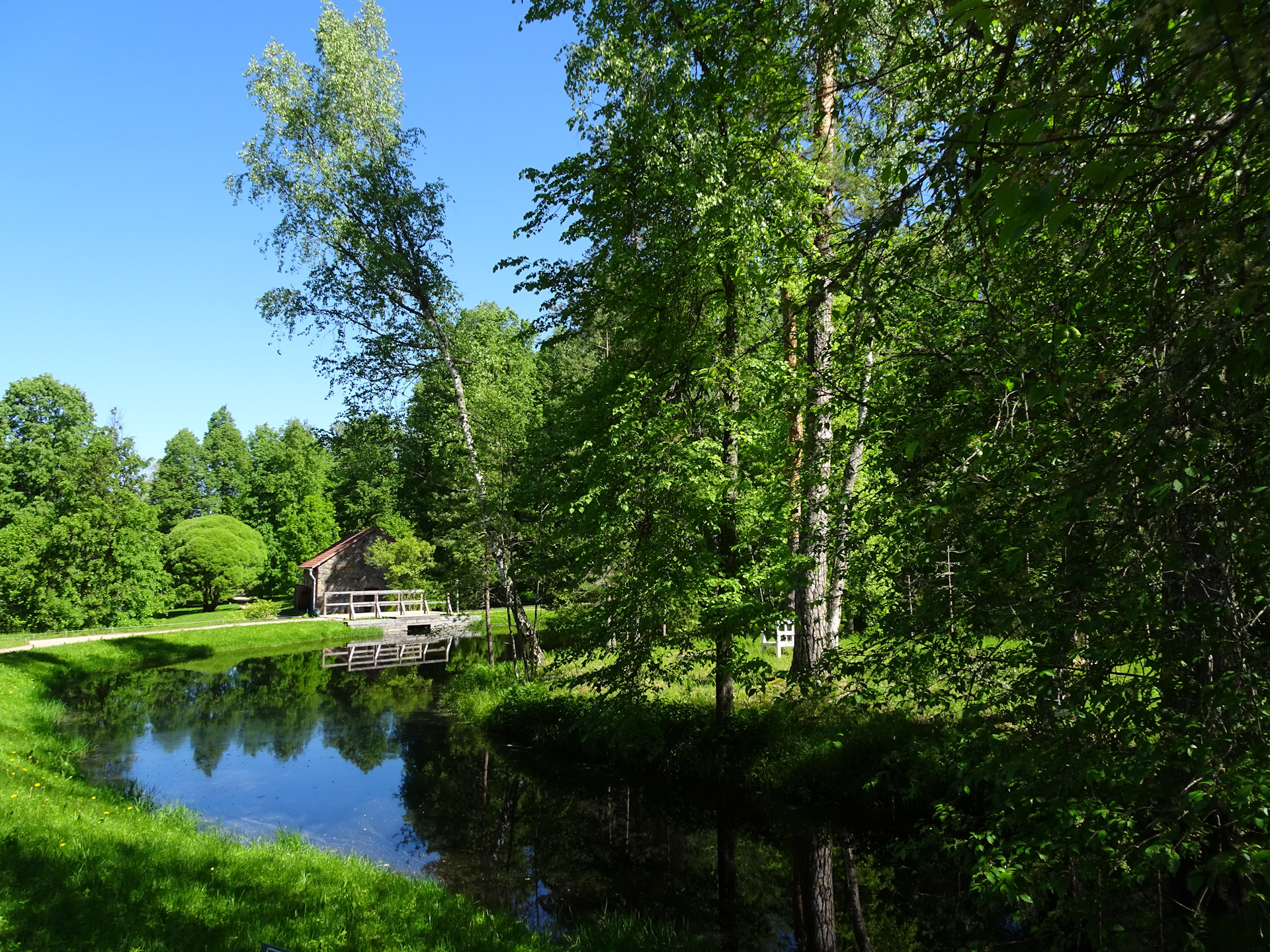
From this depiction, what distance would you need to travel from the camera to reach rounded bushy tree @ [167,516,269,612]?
38.5m

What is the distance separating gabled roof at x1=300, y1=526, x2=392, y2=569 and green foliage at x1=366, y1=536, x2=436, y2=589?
3.65 meters

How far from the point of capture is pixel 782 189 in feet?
23.9

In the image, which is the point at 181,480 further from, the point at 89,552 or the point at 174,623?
the point at 89,552

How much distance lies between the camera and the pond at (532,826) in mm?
7266

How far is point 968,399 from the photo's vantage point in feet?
13.4

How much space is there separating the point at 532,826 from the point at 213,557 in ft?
119

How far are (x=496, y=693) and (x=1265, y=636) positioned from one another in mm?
14969

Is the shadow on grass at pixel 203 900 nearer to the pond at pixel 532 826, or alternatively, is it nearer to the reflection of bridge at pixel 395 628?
the pond at pixel 532 826

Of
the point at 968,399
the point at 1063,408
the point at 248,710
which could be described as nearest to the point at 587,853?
the point at 968,399

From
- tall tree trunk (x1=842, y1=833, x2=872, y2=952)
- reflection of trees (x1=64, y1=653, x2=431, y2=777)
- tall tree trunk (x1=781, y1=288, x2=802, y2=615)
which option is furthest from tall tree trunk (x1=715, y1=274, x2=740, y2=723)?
reflection of trees (x1=64, y1=653, x2=431, y2=777)

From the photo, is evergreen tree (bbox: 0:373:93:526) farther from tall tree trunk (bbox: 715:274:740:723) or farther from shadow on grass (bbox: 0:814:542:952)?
tall tree trunk (bbox: 715:274:740:723)

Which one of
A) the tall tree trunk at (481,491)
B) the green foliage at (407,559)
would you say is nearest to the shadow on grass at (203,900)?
the tall tree trunk at (481,491)

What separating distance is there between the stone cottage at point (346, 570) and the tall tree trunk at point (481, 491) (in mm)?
22867

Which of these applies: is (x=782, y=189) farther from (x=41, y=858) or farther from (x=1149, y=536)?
(x=41, y=858)
